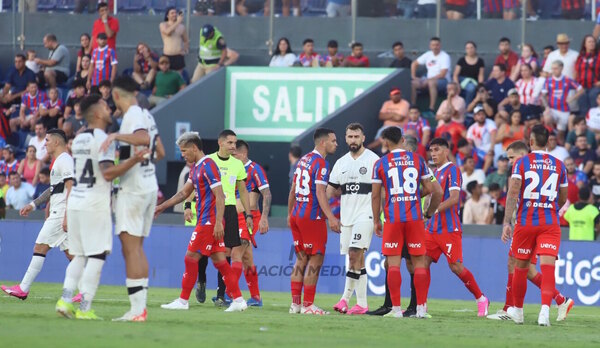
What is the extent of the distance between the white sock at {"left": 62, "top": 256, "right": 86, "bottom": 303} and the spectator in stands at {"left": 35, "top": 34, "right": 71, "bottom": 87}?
17.9 meters

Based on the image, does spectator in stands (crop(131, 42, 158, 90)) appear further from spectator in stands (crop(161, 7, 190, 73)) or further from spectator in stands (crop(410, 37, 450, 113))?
spectator in stands (crop(410, 37, 450, 113))

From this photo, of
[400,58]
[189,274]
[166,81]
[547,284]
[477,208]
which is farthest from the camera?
[166,81]

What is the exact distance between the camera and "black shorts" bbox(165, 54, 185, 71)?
2939cm

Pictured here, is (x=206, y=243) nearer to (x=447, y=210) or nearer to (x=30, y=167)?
(x=447, y=210)

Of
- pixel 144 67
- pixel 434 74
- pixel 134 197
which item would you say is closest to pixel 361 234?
pixel 134 197

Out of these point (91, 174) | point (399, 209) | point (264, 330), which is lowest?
point (264, 330)

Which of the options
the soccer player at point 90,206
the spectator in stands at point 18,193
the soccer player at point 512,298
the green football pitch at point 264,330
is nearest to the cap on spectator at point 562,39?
the green football pitch at point 264,330

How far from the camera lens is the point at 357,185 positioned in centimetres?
1606

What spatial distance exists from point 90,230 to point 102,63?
17213 millimetres

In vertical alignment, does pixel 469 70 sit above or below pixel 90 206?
above

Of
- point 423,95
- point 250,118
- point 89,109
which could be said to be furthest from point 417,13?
point 89,109

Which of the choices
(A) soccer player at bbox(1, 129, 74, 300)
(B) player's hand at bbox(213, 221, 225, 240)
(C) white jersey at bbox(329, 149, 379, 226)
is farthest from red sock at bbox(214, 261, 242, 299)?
(A) soccer player at bbox(1, 129, 74, 300)

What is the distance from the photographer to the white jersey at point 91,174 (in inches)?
484

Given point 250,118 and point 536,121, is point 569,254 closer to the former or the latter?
point 536,121
